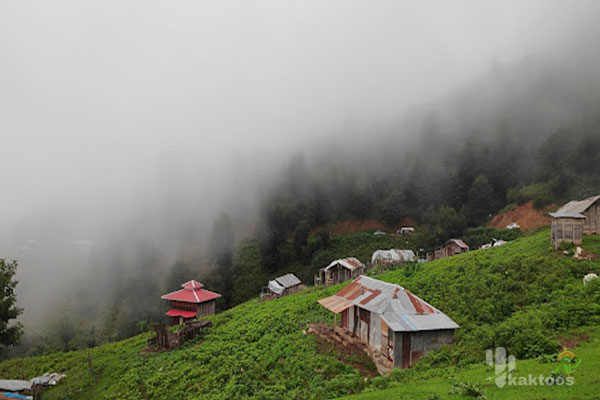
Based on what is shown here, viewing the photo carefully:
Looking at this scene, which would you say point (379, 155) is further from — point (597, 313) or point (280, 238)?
point (597, 313)

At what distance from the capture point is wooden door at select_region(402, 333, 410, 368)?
17.4m

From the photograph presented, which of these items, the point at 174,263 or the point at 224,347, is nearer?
the point at 224,347

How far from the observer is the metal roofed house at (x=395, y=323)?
17484 millimetres

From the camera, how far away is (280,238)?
72312 mm

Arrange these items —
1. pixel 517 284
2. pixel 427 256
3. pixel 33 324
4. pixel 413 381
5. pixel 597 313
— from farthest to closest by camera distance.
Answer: pixel 33 324, pixel 427 256, pixel 517 284, pixel 597 313, pixel 413 381

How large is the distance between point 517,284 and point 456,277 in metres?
5.00

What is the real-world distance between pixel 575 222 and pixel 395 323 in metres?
15.7

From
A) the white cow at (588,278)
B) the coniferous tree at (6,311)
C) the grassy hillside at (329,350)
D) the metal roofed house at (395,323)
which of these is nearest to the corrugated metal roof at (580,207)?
the grassy hillside at (329,350)

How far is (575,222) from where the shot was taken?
24.0 metres

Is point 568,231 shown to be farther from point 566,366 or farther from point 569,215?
point 566,366

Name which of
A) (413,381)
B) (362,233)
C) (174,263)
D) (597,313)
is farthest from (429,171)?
(413,381)

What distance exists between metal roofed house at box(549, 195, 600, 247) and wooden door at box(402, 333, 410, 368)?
14735mm

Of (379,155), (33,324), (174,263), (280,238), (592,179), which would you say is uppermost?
(379,155)

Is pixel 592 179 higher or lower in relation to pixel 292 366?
higher
